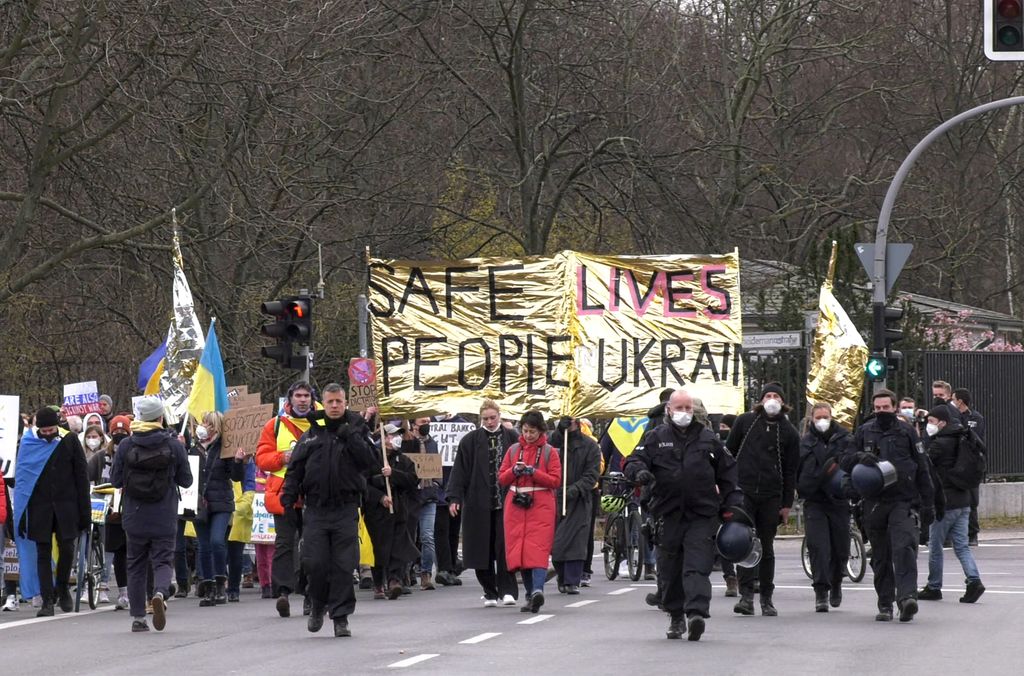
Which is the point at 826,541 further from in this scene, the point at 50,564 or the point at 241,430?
the point at 50,564

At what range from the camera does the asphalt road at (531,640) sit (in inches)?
465

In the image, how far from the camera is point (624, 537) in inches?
775

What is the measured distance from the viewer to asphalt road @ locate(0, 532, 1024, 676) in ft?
38.8

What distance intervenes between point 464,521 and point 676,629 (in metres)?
4.07

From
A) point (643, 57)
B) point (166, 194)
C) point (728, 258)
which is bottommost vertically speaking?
point (728, 258)

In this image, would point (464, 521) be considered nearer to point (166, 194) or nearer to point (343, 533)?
point (343, 533)

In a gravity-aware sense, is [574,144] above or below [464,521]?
above

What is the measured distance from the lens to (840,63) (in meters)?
37.2

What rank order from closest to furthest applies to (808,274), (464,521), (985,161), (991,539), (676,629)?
(676,629) → (464,521) → (991,539) → (808,274) → (985,161)

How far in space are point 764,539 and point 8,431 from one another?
6.93 meters

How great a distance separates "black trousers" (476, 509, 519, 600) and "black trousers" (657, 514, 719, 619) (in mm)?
3089

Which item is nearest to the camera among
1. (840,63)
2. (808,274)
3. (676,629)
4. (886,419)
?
(676,629)

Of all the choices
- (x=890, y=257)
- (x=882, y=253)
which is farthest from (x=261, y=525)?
(x=890, y=257)

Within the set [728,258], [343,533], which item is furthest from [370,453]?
[728,258]
